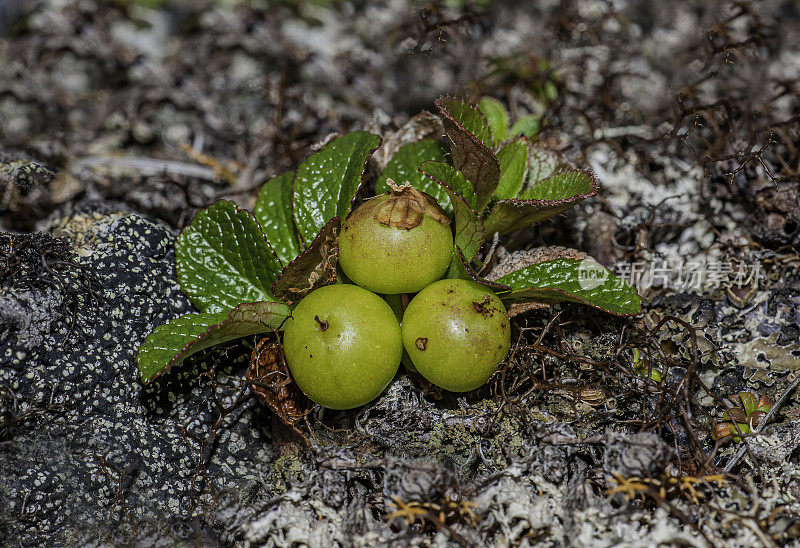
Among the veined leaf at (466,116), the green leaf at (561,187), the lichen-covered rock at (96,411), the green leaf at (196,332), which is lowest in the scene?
the lichen-covered rock at (96,411)

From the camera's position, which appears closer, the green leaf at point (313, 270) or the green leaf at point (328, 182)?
the green leaf at point (313, 270)

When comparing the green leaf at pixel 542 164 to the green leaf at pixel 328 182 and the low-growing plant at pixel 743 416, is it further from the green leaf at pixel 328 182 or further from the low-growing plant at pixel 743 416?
the low-growing plant at pixel 743 416

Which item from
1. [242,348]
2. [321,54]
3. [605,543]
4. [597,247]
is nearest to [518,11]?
[321,54]

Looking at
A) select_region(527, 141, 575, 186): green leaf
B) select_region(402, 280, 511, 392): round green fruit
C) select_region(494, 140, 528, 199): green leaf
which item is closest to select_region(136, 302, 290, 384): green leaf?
select_region(402, 280, 511, 392): round green fruit

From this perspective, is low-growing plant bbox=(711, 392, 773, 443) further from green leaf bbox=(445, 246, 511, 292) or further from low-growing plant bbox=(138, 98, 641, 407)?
green leaf bbox=(445, 246, 511, 292)

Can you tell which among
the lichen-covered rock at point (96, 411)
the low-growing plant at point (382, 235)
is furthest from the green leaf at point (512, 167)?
the lichen-covered rock at point (96, 411)

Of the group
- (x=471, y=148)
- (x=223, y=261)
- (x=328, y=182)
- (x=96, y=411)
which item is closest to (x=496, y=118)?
(x=471, y=148)
